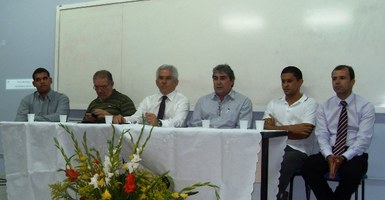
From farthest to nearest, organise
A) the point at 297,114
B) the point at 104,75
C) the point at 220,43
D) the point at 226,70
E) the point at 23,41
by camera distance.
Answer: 1. the point at 23,41
2. the point at 104,75
3. the point at 220,43
4. the point at 226,70
5. the point at 297,114

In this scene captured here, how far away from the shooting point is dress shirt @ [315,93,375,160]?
2.78 meters

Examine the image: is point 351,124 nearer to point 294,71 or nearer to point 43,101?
point 294,71

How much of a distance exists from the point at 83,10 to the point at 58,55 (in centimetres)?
Result: 60

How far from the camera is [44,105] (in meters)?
4.15

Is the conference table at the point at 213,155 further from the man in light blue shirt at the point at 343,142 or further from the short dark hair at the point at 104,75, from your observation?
the short dark hair at the point at 104,75

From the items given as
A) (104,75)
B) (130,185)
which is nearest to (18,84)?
(104,75)

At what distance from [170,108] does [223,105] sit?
1.64 feet

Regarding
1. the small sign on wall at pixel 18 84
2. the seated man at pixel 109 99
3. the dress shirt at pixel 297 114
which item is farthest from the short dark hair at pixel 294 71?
the small sign on wall at pixel 18 84

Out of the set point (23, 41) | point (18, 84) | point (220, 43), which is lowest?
point (18, 84)

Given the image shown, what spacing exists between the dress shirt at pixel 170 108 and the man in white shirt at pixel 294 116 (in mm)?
707

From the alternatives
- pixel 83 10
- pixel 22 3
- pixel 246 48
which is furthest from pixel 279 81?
pixel 22 3

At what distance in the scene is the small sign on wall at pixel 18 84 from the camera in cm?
483

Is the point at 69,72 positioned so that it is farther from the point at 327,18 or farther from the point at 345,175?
the point at 345,175

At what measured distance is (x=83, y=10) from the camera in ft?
14.6
